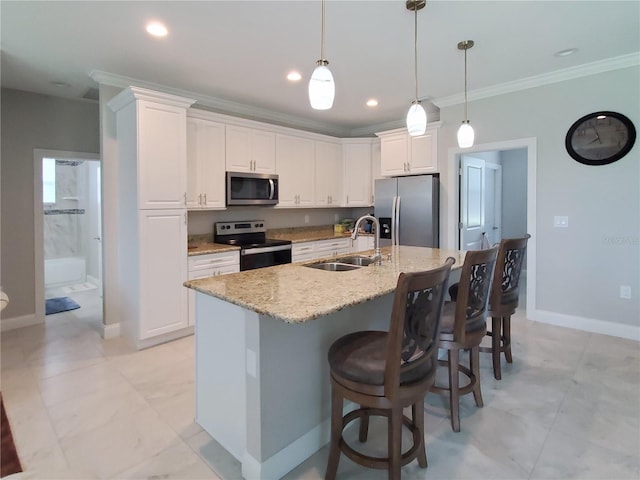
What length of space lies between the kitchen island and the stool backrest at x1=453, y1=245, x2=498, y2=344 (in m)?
0.41

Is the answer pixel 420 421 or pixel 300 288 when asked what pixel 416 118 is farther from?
pixel 420 421

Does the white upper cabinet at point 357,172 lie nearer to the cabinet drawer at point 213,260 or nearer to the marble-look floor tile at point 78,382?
the cabinet drawer at point 213,260

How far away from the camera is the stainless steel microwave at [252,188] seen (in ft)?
13.9

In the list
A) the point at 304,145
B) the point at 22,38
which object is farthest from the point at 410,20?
the point at 22,38

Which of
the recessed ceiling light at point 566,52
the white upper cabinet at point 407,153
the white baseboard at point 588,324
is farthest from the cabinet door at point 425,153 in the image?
the white baseboard at point 588,324

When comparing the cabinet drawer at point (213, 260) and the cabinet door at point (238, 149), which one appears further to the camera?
the cabinet door at point (238, 149)

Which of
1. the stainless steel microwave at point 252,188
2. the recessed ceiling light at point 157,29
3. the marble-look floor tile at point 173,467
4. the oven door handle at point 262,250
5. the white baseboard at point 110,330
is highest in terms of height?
the recessed ceiling light at point 157,29

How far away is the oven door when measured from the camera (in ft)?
13.3

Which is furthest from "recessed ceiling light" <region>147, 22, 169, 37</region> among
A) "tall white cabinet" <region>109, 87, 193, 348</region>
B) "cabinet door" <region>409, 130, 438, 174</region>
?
"cabinet door" <region>409, 130, 438, 174</region>

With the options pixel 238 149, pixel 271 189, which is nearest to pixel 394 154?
pixel 271 189

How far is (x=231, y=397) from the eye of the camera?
6.13 feet

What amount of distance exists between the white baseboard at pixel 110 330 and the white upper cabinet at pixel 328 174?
2960mm

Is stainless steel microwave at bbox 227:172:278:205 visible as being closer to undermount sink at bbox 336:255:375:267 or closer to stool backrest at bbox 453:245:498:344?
undermount sink at bbox 336:255:375:267

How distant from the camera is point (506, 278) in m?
2.67
